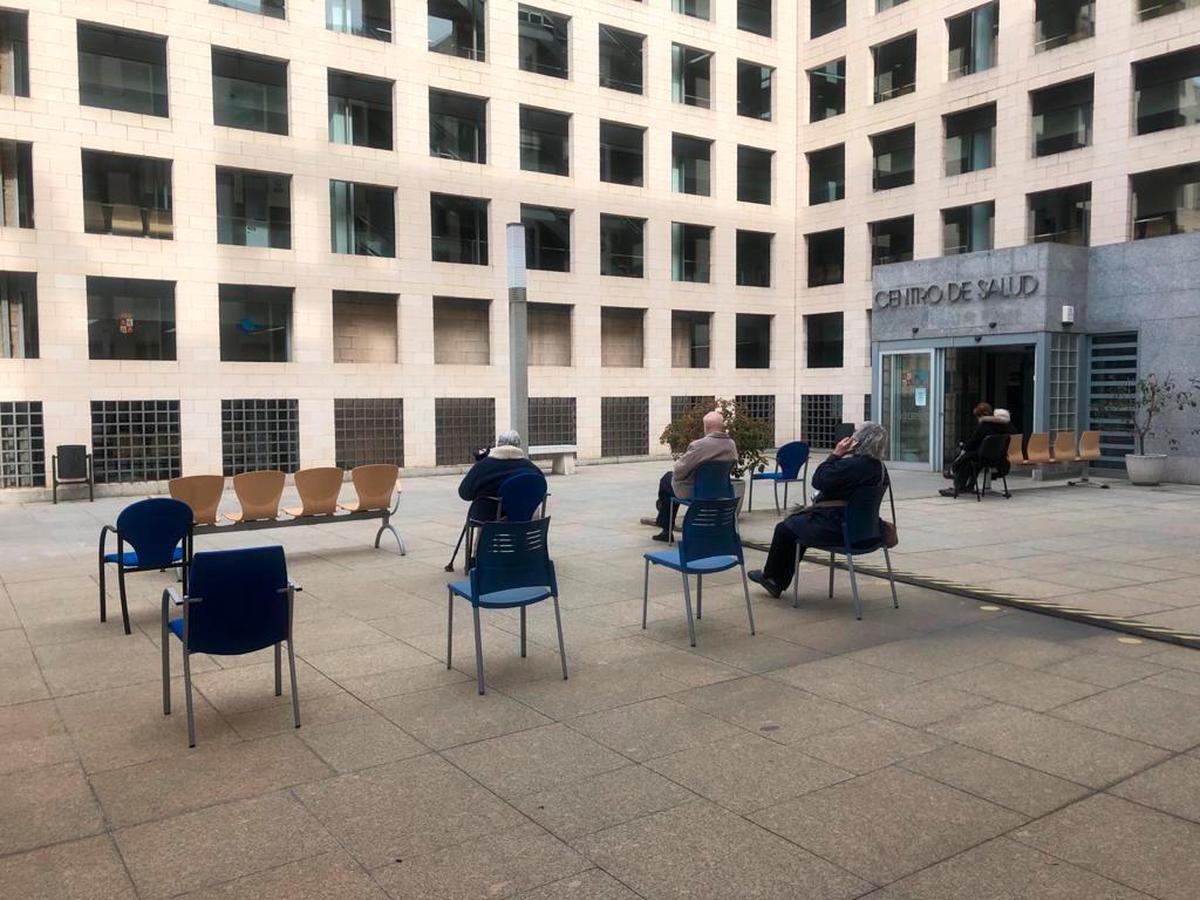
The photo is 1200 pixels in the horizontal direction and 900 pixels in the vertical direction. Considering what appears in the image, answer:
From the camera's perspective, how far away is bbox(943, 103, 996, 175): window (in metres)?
27.4

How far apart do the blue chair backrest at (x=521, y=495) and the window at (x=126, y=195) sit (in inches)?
642

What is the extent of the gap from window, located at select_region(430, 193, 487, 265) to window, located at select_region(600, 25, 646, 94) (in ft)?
19.9

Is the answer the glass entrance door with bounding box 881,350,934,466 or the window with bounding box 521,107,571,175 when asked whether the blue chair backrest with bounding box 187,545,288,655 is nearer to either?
the glass entrance door with bounding box 881,350,934,466

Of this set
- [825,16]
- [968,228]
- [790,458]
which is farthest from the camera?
[825,16]

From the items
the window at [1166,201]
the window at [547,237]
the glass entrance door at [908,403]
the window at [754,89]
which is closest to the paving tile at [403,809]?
the glass entrance door at [908,403]

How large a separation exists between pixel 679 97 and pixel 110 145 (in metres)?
16.8

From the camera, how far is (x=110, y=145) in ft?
66.7

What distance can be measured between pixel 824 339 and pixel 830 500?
25149 millimetres

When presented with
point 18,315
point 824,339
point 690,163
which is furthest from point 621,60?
point 18,315

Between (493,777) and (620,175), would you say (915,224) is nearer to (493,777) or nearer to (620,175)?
(620,175)

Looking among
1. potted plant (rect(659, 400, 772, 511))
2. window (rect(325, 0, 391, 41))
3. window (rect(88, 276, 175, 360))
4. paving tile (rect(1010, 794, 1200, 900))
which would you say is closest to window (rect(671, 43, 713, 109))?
window (rect(325, 0, 391, 41))

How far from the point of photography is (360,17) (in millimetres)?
23766

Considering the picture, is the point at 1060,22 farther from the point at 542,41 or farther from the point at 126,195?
the point at 126,195

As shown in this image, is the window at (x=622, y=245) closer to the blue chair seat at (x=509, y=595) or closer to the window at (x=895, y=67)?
the window at (x=895, y=67)
